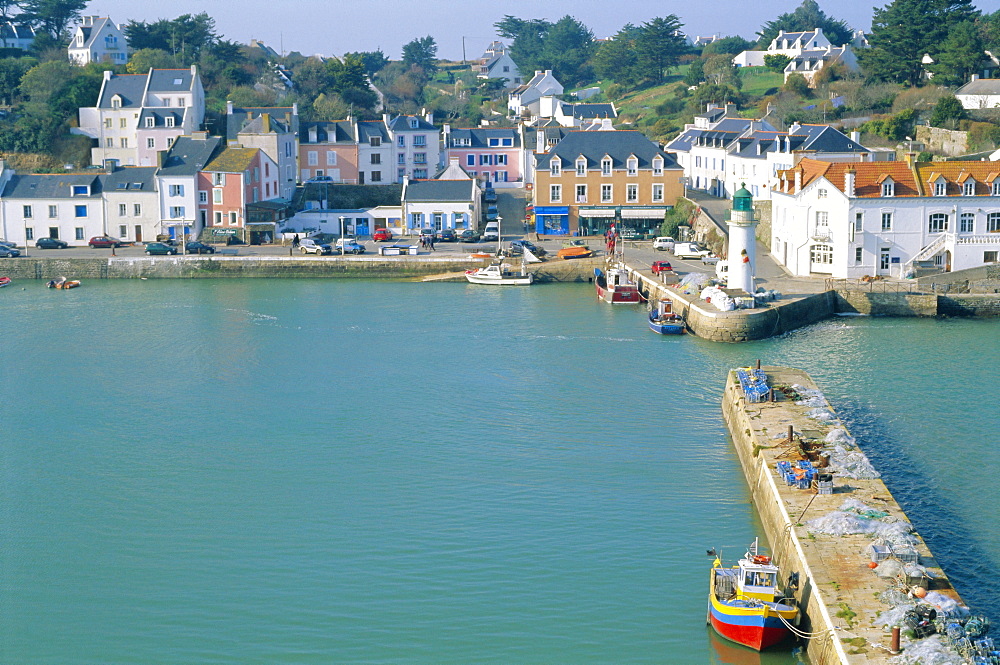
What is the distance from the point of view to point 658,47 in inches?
3698

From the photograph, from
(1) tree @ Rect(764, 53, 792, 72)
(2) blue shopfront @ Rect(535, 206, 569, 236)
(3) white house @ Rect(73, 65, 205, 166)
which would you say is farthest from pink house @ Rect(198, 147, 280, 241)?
(1) tree @ Rect(764, 53, 792, 72)

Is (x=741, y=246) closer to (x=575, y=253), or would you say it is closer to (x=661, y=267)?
(x=661, y=267)

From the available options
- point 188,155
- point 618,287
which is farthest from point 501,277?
point 188,155

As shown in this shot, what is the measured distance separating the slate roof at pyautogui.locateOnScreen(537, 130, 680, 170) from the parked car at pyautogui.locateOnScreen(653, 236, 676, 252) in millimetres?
4353

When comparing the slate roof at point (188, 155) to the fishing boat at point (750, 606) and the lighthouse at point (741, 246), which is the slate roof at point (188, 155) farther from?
the fishing boat at point (750, 606)

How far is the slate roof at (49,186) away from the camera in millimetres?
47531

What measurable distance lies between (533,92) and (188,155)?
164ft

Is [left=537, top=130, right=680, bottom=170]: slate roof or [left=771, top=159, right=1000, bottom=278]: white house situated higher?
[left=537, top=130, right=680, bottom=170]: slate roof

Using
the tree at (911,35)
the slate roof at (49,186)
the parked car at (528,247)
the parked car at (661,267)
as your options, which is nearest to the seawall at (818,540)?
the parked car at (661,267)

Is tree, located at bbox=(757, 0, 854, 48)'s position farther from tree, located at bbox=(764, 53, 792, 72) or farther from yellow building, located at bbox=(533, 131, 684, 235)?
yellow building, located at bbox=(533, 131, 684, 235)

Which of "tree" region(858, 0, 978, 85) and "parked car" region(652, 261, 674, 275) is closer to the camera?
"parked car" region(652, 261, 674, 275)

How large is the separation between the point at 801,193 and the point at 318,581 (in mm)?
25541

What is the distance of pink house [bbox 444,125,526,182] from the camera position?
204 feet

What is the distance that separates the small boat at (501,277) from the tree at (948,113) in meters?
23.5
